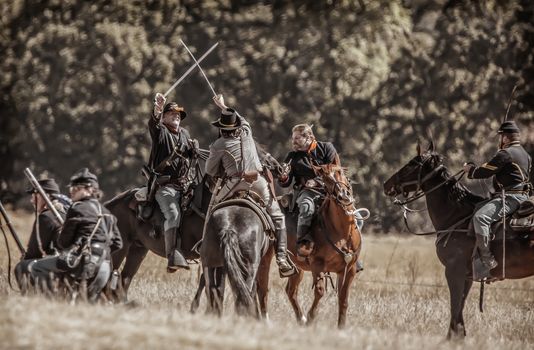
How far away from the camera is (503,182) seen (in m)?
15.4

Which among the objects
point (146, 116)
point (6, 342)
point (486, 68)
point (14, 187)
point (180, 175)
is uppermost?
point (486, 68)

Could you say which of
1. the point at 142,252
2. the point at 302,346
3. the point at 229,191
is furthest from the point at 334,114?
the point at 302,346

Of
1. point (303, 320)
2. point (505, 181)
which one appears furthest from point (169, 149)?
point (505, 181)

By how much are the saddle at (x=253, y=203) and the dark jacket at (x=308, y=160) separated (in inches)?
68.9

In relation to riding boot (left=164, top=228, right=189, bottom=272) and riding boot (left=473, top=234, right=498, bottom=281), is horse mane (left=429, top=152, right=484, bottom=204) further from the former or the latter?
riding boot (left=164, top=228, right=189, bottom=272)

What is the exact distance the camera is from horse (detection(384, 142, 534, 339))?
599 inches

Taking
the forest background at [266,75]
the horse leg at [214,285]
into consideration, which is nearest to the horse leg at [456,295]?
the horse leg at [214,285]

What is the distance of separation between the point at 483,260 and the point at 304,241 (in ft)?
8.55

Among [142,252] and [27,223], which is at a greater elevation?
[27,223]

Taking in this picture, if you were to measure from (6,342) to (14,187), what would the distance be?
32639 millimetres

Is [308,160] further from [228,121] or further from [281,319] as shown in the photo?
[281,319]

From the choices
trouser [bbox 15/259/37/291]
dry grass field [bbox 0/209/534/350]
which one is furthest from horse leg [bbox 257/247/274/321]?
trouser [bbox 15/259/37/291]

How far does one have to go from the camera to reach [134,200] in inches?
661

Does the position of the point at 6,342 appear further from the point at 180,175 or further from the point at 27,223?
the point at 27,223
